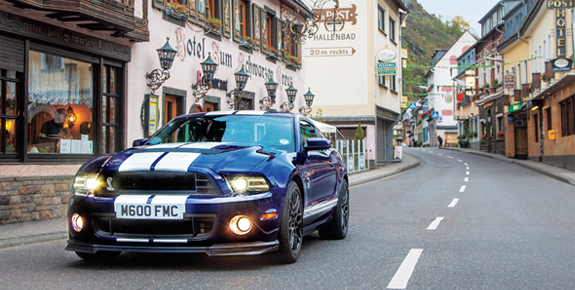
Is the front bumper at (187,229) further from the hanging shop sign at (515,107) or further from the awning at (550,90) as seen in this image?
the hanging shop sign at (515,107)

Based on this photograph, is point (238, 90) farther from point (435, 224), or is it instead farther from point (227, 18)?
point (435, 224)

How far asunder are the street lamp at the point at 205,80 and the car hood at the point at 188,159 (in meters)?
10.5

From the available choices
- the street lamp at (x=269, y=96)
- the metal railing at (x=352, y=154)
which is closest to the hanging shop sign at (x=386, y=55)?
the metal railing at (x=352, y=154)

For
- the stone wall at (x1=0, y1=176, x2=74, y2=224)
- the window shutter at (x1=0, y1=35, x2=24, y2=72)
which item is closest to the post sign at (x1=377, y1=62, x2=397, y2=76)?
the stone wall at (x1=0, y1=176, x2=74, y2=224)

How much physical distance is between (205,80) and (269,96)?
617 cm

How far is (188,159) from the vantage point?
19.1 feet

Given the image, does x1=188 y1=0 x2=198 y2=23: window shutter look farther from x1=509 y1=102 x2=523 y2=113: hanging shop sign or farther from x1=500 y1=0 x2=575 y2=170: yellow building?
x1=509 y1=102 x2=523 y2=113: hanging shop sign

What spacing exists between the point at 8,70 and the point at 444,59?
90.2 meters

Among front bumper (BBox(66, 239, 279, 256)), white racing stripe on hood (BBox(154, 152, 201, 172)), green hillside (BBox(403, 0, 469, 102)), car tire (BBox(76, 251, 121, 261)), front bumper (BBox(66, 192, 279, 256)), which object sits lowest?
car tire (BBox(76, 251, 121, 261))

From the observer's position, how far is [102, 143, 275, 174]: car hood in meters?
5.71

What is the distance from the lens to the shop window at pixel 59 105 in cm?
1148

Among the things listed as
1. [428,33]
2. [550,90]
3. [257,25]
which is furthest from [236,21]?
[428,33]

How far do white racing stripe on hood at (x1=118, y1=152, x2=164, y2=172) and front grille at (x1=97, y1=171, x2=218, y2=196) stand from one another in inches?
1.7

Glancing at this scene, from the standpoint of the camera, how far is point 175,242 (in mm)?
5625
